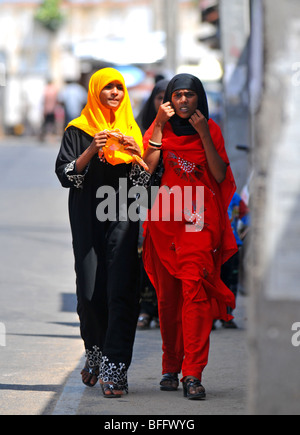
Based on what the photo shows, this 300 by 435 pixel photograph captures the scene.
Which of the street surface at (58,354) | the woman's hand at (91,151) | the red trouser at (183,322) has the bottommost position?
the street surface at (58,354)

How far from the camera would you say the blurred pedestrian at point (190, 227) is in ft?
18.3

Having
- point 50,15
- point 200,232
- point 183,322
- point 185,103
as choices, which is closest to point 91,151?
point 185,103

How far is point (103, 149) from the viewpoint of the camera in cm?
562

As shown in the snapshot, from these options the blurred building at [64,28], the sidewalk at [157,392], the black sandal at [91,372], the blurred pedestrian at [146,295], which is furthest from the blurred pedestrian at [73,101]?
the blurred building at [64,28]

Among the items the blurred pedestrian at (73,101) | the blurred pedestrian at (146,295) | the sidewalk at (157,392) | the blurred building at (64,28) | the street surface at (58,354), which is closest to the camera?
the sidewalk at (157,392)

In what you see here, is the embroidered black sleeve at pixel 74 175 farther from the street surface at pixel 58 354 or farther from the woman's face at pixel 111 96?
the street surface at pixel 58 354

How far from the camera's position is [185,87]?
562 cm

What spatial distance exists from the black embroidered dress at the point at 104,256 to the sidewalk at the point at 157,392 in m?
0.18

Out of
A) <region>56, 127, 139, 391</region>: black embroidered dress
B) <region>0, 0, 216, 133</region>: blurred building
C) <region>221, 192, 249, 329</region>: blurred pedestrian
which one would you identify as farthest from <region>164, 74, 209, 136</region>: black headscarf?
<region>0, 0, 216, 133</region>: blurred building

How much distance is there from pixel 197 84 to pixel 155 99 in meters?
1.67

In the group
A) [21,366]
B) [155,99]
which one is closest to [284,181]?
[21,366]

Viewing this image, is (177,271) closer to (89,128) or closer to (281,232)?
(89,128)

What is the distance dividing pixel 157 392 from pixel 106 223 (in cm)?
95
